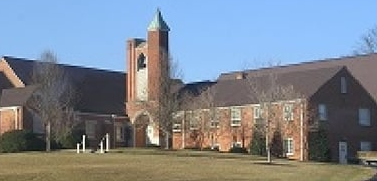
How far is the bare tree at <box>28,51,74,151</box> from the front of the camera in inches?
2486

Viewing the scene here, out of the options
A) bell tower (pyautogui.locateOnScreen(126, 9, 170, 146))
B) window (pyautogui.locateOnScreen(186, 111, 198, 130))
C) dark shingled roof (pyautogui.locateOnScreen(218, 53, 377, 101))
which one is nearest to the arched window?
bell tower (pyautogui.locateOnScreen(126, 9, 170, 146))

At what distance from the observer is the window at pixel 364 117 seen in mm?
67250

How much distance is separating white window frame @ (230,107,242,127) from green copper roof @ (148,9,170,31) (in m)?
10.8

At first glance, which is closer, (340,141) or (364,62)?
(340,141)

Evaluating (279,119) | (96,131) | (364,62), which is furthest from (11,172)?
(364,62)

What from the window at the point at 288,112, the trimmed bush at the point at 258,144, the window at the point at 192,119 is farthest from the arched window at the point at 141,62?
the window at the point at 288,112

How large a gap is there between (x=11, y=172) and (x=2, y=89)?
42.1m

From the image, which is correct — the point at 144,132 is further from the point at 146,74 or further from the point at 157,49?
the point at 157,49

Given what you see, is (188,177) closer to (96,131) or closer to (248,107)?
(248,107)

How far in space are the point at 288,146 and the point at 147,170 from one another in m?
29.0

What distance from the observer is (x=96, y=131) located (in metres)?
74.2

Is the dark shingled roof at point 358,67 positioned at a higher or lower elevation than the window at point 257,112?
higher

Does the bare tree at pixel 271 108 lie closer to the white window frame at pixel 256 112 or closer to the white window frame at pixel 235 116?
the white window frame at pixel 256 112

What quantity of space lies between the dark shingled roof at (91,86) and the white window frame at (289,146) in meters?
20.2
